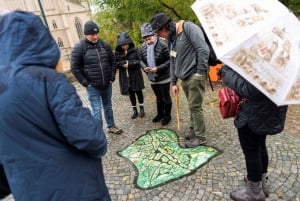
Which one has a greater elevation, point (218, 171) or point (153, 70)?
point (153, 70)

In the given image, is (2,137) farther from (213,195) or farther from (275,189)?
(275,189)

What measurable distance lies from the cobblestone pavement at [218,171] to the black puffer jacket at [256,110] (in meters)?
0.98

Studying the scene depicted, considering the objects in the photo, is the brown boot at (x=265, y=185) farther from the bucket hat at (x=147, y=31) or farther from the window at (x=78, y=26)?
the window at (x=78, y=26)

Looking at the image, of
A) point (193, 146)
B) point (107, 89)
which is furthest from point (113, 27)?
point (193, 146)

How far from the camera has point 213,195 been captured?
9.11 feet

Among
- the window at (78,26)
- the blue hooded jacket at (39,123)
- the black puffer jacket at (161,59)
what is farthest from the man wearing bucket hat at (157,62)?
the window at (78,26)

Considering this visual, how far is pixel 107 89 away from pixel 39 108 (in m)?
3.01

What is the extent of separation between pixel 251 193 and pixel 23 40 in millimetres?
2433

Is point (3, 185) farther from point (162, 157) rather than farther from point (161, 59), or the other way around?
point (161, 59)

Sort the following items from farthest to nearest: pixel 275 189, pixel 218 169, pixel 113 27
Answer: pixel 113 27 < pixel 218 169 < pixel 275 189

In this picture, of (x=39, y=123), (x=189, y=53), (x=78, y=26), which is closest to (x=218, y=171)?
(x=189, y=53)

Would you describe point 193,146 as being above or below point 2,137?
below

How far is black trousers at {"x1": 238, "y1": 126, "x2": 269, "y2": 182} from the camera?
88.4 inches

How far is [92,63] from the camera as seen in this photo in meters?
3.99
